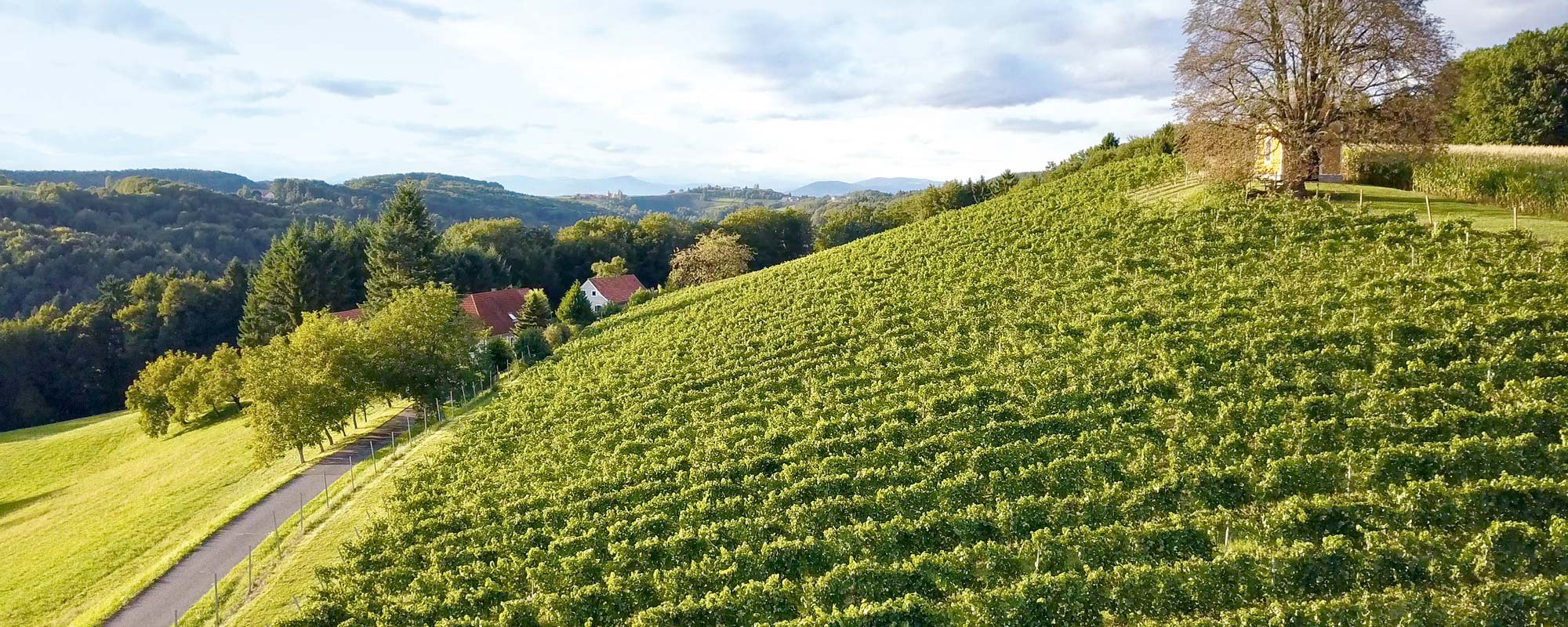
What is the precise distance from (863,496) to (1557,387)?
13678 mm

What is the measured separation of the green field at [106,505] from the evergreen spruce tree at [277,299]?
12079 millimetres

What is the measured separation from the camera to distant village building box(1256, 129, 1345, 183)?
29391 millimetres

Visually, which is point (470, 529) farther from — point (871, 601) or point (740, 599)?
point (871, 601)

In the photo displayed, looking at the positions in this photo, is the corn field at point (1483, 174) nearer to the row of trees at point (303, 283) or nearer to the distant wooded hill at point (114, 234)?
the row of trees at point (303, 283)

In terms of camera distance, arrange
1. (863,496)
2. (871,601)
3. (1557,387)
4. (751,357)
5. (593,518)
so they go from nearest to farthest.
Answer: (871,601) < (1557,387) < (863,496) < (593,518) < (751,357)

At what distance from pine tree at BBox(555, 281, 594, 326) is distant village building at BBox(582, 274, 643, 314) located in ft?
56.1

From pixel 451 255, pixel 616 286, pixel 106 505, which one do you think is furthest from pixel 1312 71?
pixel 451 255

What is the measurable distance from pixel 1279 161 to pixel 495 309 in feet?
175

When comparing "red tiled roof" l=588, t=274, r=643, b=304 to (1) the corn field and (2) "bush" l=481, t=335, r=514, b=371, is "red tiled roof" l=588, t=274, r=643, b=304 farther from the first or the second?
(1) the corn field

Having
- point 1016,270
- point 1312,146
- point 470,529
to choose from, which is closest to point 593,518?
point 470,529

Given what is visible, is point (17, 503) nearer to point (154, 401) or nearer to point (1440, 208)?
point (154, 401)

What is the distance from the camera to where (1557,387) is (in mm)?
14609

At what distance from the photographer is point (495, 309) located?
6072cm

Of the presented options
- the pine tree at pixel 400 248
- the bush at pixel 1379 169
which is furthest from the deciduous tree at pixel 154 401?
the bush at pixel 1379 169
